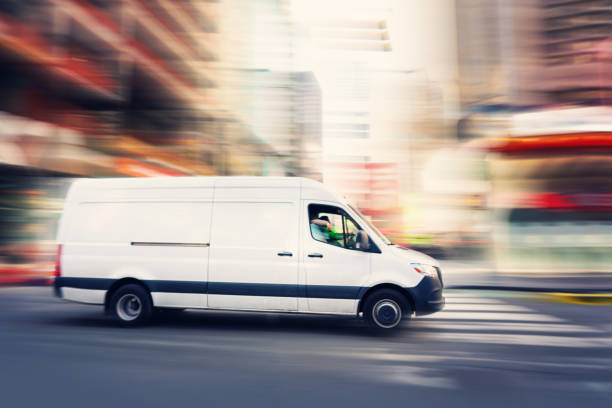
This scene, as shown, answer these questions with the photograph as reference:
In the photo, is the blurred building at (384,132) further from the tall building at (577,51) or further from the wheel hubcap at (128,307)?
the wheel hubcap at (128,307)

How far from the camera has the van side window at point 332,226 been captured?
620cm

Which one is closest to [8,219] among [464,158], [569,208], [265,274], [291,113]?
[265,274]

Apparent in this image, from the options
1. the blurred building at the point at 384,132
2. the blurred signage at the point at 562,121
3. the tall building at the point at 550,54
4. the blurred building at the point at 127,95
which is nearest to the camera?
the blurred building at the point at 127,95

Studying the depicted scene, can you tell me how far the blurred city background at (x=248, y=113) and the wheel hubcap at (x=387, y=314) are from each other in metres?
3.16

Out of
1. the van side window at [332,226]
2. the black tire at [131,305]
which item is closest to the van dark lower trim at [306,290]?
the black tire at [131,305]

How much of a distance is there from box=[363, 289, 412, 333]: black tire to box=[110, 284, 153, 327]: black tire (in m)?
3.15

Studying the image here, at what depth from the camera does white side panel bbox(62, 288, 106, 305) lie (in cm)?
654

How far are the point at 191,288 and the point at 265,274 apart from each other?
1107 millimetres

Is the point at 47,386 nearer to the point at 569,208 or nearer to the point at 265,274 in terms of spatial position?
the point at 265,274

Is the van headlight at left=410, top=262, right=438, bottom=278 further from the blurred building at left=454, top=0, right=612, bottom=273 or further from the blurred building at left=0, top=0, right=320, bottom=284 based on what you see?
the blurred building at left=0, top=0, right=320, bottom=284

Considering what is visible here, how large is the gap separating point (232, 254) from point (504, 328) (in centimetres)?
420

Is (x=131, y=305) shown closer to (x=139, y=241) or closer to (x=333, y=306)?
(x=139, y=241)

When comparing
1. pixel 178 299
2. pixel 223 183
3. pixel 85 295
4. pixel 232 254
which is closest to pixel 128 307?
pixel 85 295

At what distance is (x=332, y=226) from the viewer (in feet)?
21.0
